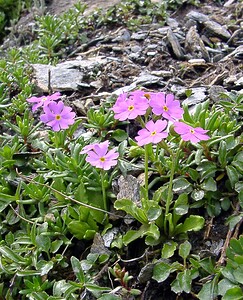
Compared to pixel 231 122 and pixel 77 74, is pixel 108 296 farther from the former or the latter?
pixel 77 74

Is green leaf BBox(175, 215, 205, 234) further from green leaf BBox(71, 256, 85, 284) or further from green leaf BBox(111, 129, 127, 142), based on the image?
green leaf BBox(111, 129, 127, 142)

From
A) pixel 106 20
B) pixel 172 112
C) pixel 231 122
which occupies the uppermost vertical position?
pixel 172 112

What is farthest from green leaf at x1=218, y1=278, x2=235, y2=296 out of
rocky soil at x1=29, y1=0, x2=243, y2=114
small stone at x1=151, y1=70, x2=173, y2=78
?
small stone at x1=151, y1=70, x2=173, y2=78

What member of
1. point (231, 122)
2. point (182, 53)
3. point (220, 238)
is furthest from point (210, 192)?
point (182, 53)

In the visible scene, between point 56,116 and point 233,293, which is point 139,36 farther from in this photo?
point 233,293

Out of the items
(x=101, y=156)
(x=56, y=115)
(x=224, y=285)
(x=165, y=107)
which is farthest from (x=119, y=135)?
(x=224, y=285)

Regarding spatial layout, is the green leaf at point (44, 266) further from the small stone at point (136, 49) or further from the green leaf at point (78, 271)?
the small stone at point (136, 49)
